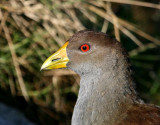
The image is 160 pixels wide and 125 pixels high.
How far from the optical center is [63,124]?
572cm

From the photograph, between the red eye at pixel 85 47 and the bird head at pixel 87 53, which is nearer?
the bird head at pixel 87 53

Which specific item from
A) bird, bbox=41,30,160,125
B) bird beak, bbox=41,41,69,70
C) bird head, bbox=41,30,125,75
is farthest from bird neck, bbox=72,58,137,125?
bird beak, bbox=41,41,69,70

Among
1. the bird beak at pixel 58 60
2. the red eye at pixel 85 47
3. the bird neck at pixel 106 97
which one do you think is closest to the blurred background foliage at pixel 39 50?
the bird beak at pixel 58 60

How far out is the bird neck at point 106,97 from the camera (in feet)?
11.6

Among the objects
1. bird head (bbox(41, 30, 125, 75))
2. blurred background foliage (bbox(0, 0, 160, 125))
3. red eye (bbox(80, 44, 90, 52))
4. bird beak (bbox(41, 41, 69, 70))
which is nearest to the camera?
bird head (bbox(41, 30, 125, 75))

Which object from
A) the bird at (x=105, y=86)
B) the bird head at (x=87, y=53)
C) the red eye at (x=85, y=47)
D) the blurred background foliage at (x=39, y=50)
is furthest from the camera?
the blurred background foliage at (x=39, y=50)

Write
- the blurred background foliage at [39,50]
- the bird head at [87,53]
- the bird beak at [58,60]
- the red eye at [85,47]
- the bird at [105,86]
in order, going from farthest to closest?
the blurred background foliage at [39,50]
the bird beak at [58,60]
the red eye at [85,47]
the bird head at [87,53]
the bird at [105,86]

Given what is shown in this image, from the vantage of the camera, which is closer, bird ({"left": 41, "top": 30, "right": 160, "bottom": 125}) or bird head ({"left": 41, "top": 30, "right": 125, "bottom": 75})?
bird ({"left": 41, "top": 30, "right": 160, "bottom": 125})

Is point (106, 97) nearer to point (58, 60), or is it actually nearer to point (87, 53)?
point (87, 53)

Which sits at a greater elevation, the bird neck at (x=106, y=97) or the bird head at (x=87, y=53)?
the bird head at (x=87, y=53)

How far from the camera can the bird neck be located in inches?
139

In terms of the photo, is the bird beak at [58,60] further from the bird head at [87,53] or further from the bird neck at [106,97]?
the bird neck at [106,97]

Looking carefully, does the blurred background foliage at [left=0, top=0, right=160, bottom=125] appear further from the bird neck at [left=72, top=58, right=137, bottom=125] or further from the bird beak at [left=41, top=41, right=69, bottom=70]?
the bird neck at [left=72, top=58, right=137, bottom=125]

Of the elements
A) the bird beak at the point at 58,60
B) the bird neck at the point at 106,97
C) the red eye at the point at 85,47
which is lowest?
the bird neck at the point at 106,97
